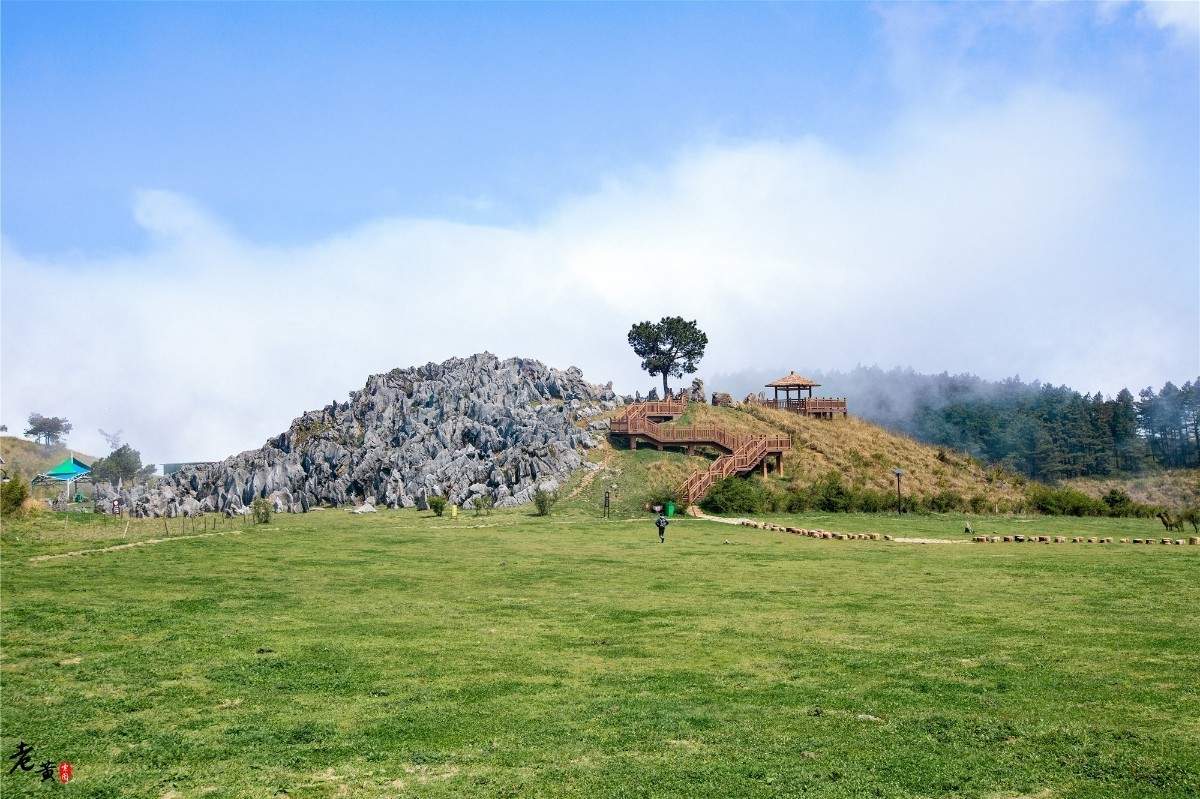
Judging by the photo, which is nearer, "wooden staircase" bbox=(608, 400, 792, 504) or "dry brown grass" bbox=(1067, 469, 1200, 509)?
"wooden staircase" bbox=(608, 400, 792, 504)

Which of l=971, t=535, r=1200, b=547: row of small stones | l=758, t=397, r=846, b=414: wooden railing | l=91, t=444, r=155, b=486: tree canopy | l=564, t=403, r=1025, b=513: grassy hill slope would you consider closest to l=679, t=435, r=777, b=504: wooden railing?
l=564, t=403, r=1025, b=513: grassy hill slope

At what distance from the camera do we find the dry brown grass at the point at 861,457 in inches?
2505

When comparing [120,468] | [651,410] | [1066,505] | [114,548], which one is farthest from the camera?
[120,468]

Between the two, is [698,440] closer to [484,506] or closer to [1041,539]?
[484,506]

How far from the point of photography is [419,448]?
249 ft

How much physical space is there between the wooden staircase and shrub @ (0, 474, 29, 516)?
→ 38.0 m

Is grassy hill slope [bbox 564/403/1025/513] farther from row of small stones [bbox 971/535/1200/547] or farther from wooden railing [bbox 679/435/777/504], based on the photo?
row of small stones [bbox 971/535/1200/547]

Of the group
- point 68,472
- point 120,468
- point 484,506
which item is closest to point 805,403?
point 484,506

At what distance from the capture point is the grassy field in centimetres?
A: 1017

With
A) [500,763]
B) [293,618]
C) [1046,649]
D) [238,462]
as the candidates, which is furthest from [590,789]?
[238,462]

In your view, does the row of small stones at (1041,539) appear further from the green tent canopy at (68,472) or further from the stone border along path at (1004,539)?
the green tent canopy at (68,472)

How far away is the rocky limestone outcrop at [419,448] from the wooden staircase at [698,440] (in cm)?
363

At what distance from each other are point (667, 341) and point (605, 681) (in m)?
77.6

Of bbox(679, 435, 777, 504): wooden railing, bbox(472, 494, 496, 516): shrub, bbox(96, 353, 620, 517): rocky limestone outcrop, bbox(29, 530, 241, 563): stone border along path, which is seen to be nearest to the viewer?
bbox(29, 530, 241, 563): stone border along path
